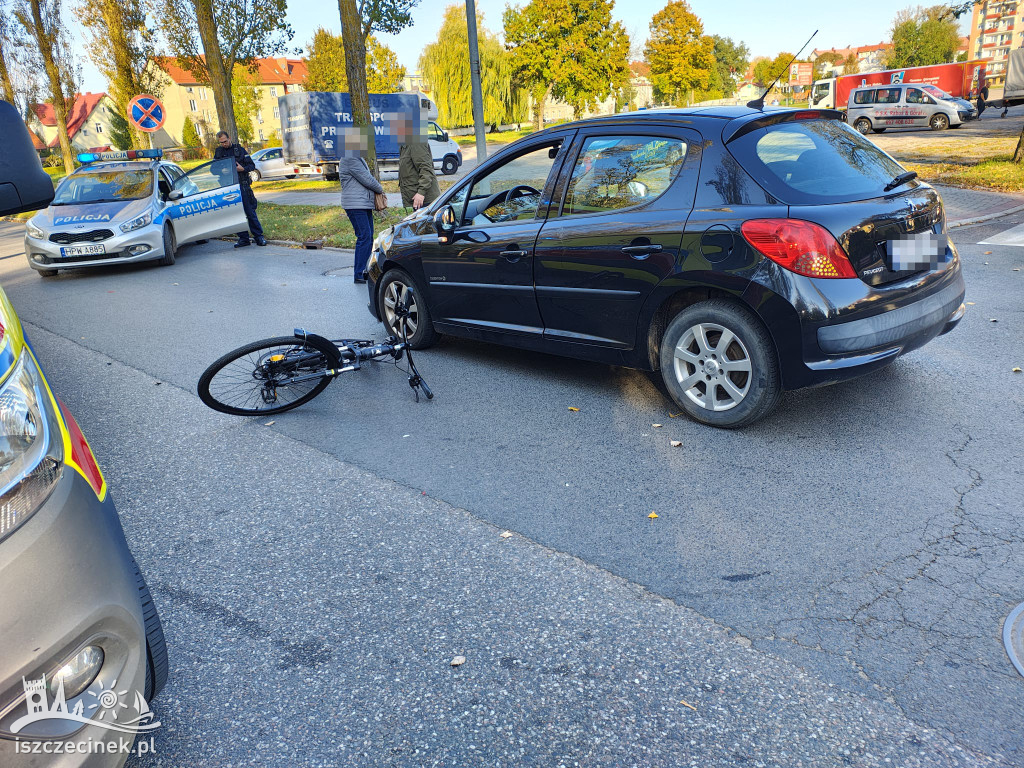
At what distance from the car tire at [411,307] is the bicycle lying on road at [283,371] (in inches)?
33.1

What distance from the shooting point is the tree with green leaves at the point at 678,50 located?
65.1 metres

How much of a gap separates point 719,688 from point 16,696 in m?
1.90

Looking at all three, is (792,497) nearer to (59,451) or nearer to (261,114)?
(59,451)

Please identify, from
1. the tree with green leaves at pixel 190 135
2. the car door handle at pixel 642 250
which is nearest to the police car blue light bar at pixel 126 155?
the car door handle at pixel 642 250

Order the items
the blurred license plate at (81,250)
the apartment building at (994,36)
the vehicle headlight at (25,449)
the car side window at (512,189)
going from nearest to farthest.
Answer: the vehicle headlight at (25,449) < the car side window at (512,189) < the blurred license plate at (81,250) < the apartment building at (994,36)

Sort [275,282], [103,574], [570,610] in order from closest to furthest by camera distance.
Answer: [103,574], [570,610], [275,282]

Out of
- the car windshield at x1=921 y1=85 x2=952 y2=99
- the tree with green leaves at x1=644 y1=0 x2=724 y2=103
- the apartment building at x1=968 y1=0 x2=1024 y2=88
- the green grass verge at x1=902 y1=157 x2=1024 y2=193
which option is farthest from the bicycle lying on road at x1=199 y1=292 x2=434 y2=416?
the apartment building at x1=968 y1=0 x2=1024 y2=88

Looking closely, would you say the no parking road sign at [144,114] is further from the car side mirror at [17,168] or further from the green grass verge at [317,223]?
→ the car side mirror at [17,168]

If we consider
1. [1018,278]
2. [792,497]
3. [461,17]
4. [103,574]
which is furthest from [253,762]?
[461,17]

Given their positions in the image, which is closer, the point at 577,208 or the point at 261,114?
the point at 577,208

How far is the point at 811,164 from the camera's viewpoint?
4164 millimetres

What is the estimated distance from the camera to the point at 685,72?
64.9m

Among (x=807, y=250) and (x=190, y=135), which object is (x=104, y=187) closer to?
(x=807, y=250)

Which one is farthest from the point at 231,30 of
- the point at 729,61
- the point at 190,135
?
the point at 729,61
